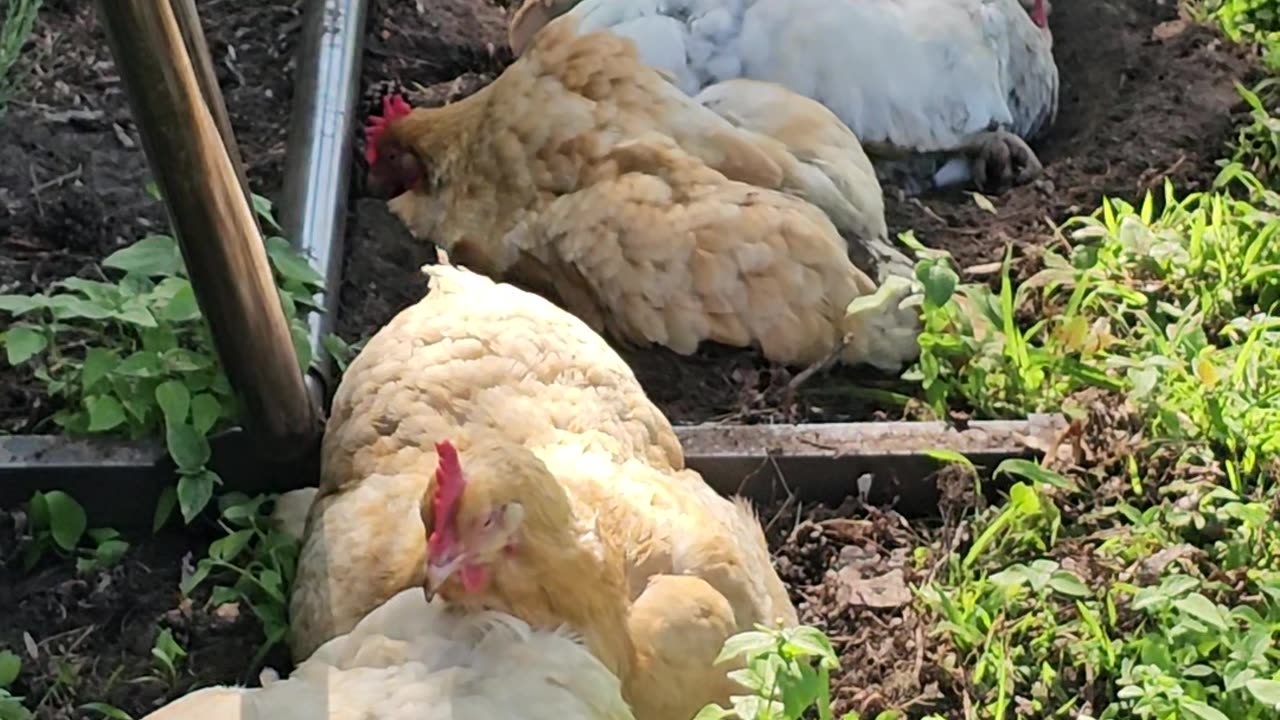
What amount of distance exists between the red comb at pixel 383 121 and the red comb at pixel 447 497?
185 centimetres

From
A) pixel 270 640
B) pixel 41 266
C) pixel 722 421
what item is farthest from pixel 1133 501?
pixel 41 266

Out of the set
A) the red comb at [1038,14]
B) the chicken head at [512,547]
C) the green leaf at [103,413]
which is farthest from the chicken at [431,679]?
the red comb at [1038,14]

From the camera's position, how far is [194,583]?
2314 millimetres

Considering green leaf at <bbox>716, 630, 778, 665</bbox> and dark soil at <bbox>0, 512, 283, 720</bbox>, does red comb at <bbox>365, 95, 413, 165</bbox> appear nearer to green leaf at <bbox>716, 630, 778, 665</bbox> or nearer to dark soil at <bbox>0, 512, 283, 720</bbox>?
dark soil at <bbox>0, 512, 283, 720</bbox>

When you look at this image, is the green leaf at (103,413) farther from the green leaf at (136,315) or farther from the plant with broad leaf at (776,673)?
the plant with broad leaf at (776,673)

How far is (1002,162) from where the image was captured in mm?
3502

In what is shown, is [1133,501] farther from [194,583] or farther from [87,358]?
[87,358]

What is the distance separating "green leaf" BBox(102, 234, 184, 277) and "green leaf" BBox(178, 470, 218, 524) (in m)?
0.38

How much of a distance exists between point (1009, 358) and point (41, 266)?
2.05 m

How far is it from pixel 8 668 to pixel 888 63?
234cm

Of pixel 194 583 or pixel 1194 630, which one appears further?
pixel 194 583

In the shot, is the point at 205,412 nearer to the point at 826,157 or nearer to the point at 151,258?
the point at 151,258

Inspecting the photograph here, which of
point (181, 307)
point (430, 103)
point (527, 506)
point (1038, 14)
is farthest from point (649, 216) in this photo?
point (1038, 14)

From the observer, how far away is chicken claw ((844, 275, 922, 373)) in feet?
9.49
